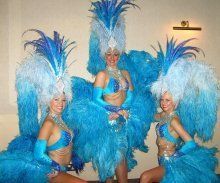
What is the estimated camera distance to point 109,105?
2.83 meters

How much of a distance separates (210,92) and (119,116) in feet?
3.29

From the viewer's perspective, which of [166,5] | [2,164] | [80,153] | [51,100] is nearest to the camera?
[2,164]

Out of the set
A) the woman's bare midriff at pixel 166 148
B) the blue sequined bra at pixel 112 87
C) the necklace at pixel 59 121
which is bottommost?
the woman's bare midriff at pixel 166 148

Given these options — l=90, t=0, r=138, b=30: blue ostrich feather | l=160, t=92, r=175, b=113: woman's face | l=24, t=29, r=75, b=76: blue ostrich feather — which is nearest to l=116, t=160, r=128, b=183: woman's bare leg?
l=160, t=92, r=175, b=113: woman's face

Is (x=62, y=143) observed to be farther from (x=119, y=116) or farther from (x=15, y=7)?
(x=15, y=7)

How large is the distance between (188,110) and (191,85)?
1.00 feet

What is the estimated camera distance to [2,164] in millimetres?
2359

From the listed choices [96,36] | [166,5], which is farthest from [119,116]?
[166,5]

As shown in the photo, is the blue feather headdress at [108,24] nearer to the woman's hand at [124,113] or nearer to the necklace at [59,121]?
the woman's hand at [124,113]

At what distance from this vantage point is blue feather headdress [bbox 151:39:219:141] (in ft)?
8.51

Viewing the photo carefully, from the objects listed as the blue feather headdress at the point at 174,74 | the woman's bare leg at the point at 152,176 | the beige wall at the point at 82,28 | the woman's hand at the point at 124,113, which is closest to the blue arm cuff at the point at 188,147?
the woman's bare leg at the point at 152,176

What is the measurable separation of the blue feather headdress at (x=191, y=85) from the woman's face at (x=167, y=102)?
0.04m

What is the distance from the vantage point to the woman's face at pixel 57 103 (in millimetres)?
2545

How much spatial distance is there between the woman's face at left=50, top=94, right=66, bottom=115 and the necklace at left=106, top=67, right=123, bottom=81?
2.15 feet
